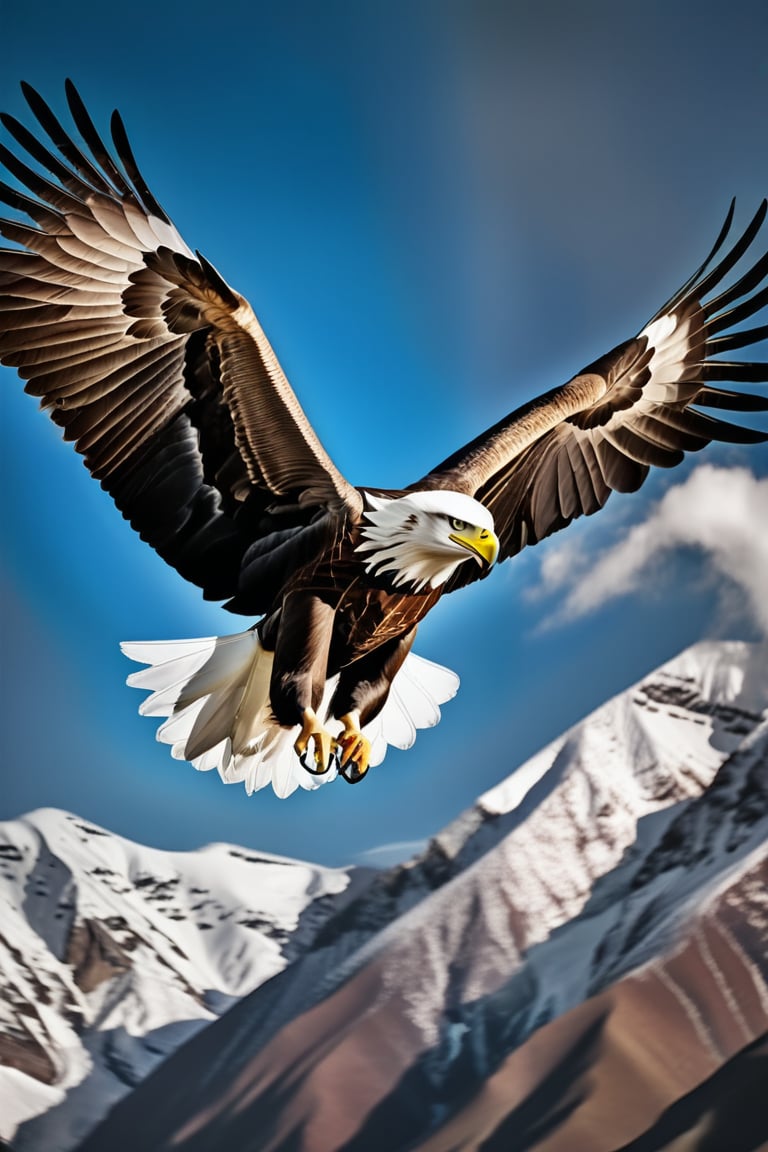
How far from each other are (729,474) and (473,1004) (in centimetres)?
132

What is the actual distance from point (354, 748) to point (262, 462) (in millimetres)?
518

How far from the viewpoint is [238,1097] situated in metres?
3.19

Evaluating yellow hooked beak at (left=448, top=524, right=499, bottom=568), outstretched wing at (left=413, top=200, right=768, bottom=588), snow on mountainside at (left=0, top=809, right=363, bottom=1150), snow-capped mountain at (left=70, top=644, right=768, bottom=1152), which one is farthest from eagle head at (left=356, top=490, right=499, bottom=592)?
snow on mountainside at (left=0, top=809, right=363, bottom=1150)

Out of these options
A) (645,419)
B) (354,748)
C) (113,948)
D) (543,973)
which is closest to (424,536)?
(354,748)

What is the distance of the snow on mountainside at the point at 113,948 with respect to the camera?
332 centimetres

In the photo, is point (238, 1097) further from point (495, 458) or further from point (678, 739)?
point (495, 458)

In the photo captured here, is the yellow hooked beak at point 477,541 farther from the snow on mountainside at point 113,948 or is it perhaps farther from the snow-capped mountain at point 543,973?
the snow on mountainside at point 113,948

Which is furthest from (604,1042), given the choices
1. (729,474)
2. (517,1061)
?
(729,474)

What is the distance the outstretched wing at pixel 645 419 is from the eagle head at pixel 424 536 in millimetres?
362

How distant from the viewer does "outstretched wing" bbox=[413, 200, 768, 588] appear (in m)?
2.62

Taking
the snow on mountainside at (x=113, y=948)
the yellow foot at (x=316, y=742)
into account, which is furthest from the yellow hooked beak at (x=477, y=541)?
the snow on mountainside at (x=113, y=948)

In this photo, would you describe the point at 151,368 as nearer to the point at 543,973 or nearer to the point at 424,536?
the point at 424,536

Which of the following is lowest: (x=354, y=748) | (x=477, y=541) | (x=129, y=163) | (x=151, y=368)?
(x=354, y=748)

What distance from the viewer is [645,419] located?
2709mm
